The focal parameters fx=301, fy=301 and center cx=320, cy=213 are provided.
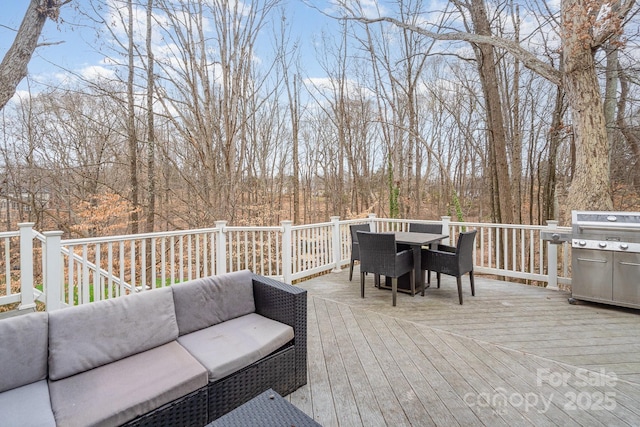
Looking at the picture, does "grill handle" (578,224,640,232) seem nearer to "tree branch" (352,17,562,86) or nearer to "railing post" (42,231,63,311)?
"tree branch" (352,17,562,86)

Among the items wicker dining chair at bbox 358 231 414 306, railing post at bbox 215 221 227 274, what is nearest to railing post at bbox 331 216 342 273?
wicker dining chair at bbox 358 231 414 306

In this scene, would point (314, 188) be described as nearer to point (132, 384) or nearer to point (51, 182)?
point (51, 182)

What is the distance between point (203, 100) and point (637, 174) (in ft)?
34.1

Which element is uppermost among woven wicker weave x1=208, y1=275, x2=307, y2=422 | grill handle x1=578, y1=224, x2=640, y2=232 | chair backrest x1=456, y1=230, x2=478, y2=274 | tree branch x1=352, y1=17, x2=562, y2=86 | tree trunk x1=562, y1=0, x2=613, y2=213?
tree branch x1=352, y1=17, x2=562, y2=86

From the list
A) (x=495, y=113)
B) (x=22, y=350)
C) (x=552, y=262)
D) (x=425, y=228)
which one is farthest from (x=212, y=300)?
(x=495, y=113)

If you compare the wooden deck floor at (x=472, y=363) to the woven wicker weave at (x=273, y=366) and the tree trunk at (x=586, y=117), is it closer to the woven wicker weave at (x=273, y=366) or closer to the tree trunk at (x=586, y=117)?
the woven wicker weave at (x=273, y=366)

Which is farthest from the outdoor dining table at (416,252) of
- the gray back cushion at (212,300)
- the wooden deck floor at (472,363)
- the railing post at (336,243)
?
the gray back cushion at (212,300)

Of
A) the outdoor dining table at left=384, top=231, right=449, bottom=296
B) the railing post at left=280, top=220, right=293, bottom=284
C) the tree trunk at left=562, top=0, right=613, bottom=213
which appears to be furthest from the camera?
the railing post at left=280, top=220, right=293, bottom=284

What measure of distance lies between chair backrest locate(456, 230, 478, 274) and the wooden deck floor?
1.58 feet

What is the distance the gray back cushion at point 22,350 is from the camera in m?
1.46

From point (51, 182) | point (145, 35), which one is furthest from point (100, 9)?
point (51, 182)

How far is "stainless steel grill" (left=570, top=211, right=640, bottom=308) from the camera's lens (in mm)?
3352

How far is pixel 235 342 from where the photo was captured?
→ 1981 millimetres

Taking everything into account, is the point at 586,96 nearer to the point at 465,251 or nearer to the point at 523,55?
the point at 523,55
